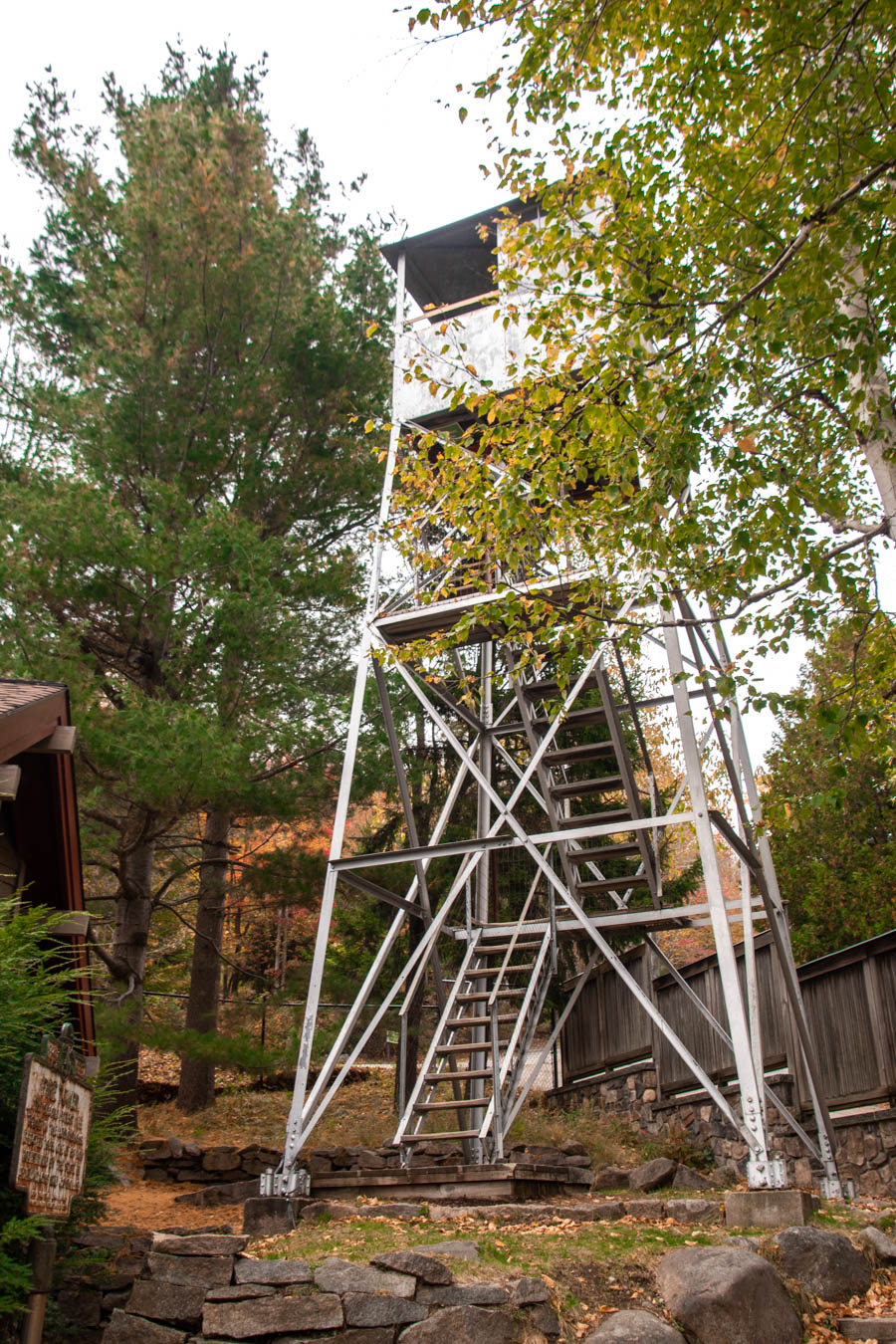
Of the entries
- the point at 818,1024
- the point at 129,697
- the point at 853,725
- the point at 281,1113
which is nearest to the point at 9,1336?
the point at 853,725

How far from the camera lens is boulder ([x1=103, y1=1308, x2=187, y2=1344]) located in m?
5.21

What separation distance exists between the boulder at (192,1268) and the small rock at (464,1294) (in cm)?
108

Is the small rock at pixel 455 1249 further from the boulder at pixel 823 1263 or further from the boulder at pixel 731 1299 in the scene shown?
the boulder at pixel 823 1263

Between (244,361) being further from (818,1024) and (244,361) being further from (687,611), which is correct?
(818,1024)

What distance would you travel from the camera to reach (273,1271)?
5359 millimetres

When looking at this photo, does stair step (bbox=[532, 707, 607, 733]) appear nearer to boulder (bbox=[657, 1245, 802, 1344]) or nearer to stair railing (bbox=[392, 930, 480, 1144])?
stair railing (bbox=[392, 930, 480, 1144])

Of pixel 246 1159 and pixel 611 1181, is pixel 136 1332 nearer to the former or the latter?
pixel 611 1181

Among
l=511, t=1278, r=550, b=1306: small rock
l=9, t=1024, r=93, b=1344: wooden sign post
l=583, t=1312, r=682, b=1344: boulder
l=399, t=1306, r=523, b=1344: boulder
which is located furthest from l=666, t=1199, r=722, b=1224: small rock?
l=9, t=1024, r=93, b=1344: wooden sign post

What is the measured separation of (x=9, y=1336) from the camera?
4.87 metres

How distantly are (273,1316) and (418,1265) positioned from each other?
0.76 m

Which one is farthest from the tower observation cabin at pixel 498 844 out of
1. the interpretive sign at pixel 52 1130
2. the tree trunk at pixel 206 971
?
the interpretive sign at pixel 52 1130

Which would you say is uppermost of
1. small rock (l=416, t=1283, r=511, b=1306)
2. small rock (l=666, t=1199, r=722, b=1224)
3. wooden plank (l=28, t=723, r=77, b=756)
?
wooden plank (l=28, t=723, r=77, b=756)

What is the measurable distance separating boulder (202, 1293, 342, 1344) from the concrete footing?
7.99 ft

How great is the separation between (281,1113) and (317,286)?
10528 mm
